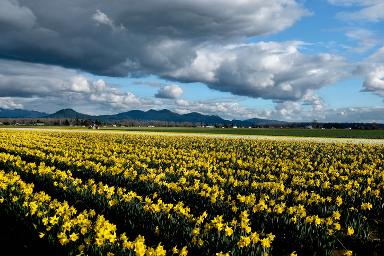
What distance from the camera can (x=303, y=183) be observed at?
1432 cm

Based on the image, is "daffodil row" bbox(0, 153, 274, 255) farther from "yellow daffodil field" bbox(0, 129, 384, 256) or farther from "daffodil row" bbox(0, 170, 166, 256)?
"daffodil row" bbox(0, 170, 166, 256)

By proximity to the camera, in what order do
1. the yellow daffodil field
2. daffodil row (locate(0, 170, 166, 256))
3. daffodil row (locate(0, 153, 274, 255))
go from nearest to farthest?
daffodil row (locate(0, 170, 166, 256))
the yellow daffodil field
daffodil row (locate(0, 153, 274, 255))

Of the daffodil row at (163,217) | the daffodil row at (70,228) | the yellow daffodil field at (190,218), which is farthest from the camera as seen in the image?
the daffodil row at (163,217)

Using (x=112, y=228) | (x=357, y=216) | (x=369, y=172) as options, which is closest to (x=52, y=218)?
(x=112, y=228)

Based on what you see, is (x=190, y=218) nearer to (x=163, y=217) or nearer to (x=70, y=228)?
(x=163, y=217)

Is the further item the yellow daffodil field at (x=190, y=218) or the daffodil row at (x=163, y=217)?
the daffodil row at (x=163, y=217)

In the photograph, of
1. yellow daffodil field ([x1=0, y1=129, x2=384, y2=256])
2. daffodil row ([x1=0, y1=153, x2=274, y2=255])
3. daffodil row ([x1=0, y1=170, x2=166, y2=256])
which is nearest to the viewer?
daffodil row ([x1=0, y1=170, x2=166, y2=256])

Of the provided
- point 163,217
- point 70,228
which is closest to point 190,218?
point 163,217

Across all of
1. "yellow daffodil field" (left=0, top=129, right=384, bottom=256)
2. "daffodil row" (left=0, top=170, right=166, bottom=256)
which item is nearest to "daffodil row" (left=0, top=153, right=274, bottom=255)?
"yellow daffodil field" (left=0, top=129, right=384, bottom=256)

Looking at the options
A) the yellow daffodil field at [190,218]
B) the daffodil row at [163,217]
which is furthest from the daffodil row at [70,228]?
the daffodil row at [163,217]

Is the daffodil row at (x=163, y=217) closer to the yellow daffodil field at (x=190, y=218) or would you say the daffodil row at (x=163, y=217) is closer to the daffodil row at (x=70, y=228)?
the yellow daffodil field at (x=190, y=218)

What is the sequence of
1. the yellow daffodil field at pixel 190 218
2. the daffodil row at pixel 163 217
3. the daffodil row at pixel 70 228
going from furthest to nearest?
1. the daffodil row at pixel 163 217
2. the yellow daffodil field at pixel 190 218
3. the daffodil row at pixel 70 228

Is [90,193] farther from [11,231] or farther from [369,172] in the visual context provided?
[369,172]

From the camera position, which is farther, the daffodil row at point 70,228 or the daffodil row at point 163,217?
the daffodil row at point 163,217
